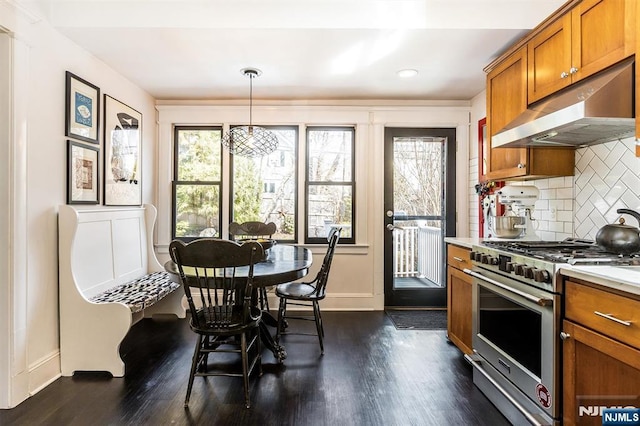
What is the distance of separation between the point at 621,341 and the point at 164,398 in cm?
230

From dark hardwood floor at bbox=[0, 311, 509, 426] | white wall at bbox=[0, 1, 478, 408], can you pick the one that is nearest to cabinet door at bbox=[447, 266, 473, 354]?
dark hardwood floor at bbox=[0, 311, 509, 426]

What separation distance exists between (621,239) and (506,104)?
1313mm

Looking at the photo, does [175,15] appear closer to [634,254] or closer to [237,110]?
[237,110]

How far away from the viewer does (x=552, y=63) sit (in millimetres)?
2139

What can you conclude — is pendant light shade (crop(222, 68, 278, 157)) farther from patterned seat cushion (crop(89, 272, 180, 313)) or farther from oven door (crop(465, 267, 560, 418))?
oven door (crop(465, 267, 560, 418))

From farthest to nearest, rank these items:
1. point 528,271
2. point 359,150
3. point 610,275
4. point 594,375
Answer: point 359,150
point 528,271
point 594,375
point 610,275

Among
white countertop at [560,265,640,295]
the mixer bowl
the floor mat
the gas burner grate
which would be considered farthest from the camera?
the floor mat

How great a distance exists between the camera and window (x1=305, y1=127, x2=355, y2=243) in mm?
4039

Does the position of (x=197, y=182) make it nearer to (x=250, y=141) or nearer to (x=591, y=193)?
(x=250, y=141)

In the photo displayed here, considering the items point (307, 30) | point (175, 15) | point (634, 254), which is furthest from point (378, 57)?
point (634, 254)

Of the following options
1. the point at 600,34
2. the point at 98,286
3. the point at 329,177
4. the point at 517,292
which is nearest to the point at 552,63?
the point at 600,34

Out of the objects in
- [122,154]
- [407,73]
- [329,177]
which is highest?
[407,73]

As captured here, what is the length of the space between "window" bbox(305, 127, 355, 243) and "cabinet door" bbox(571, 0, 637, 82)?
2358mm

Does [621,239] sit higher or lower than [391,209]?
lower
